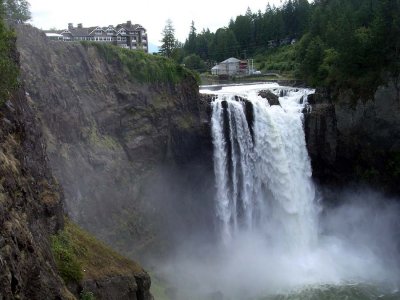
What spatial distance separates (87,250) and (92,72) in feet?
52.1

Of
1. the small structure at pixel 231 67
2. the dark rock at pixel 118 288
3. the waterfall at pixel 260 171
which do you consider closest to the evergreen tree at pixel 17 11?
the waterfall at pixel 260 171

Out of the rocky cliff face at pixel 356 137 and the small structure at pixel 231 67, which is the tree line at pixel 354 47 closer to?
the rocky cliff face at pixel 356 137

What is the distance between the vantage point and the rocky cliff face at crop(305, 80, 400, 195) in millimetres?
34562

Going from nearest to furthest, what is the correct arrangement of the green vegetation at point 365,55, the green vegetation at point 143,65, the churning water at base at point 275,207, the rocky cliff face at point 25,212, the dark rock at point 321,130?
the rocky cliff face at point 25,212, the green vegetation at point 143,65, the churning water at base at point 275,207, the green vegetation at point 365,55, the dark rock at point 321,130

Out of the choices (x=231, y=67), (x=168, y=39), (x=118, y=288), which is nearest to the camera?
(x=118, y=288)

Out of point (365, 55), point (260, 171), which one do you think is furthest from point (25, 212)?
point (365, 55)

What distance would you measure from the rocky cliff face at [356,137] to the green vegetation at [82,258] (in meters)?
22.9

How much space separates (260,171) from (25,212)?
25.2 meters

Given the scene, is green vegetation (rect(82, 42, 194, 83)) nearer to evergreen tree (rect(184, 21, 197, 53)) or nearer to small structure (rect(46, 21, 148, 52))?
small structure (rect(46, 21, 148, 52))

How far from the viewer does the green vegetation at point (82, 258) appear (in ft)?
48.3

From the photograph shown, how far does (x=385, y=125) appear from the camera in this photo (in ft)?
114

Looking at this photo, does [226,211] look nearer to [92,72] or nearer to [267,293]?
[267,293]

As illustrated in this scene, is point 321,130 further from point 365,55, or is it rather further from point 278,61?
point 278,61

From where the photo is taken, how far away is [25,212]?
12.8 meters
